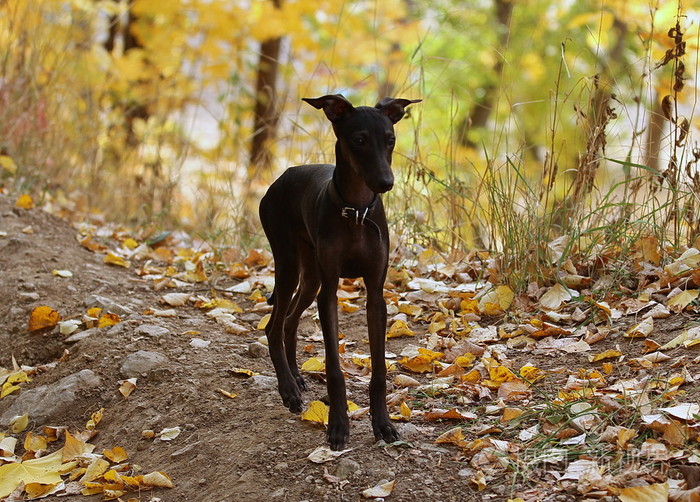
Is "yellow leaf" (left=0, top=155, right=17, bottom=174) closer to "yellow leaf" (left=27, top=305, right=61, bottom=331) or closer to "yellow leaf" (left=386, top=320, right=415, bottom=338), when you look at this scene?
"yellow leaf" (left=27, top=305, right=61, bottom=331)

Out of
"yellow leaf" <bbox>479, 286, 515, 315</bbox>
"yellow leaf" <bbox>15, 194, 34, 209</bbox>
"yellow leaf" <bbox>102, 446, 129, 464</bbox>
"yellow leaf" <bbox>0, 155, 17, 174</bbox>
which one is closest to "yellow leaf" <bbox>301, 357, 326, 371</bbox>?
"yellow leaf" <bbox>102, 446, 129, 464</bbox>

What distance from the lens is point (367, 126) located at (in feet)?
9.27

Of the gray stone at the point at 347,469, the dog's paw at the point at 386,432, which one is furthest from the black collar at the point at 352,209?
the gray stone at the point at 347,469

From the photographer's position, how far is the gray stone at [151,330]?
421 centimetres

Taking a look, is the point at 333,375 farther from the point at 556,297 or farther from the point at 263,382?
the point at 556,297

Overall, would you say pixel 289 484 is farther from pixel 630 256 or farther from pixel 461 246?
pixel 461 246

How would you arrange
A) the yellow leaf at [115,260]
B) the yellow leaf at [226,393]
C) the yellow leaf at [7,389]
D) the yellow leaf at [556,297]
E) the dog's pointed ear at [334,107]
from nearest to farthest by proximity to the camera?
1. the dog's pointed ear at [334,107]
2. the yellow leaf at [226,393]
3. the yellow leaf at [7,389]
4. the yellow leaf at [556,297]
5. the yellow leaf at [115,260]

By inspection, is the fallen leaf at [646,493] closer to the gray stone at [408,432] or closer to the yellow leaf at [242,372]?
the gray stone at [408,432]

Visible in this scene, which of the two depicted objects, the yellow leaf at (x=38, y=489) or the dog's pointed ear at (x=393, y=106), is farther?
the yellow leaf at (x=38, y=489)

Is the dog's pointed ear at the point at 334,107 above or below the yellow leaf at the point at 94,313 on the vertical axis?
above

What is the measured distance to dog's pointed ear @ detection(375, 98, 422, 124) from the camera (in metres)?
2.98

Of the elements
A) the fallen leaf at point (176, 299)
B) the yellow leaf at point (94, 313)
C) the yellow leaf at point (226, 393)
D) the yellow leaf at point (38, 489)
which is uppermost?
the yellow leaf at point (94, 313)

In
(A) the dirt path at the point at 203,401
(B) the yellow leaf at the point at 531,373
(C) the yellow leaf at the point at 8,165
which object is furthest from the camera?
(C) the yellow leaf at the point at 8,165

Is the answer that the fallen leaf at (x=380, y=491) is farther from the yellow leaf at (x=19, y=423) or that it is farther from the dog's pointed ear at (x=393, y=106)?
the yellow leaf at (x=19, y=423)
